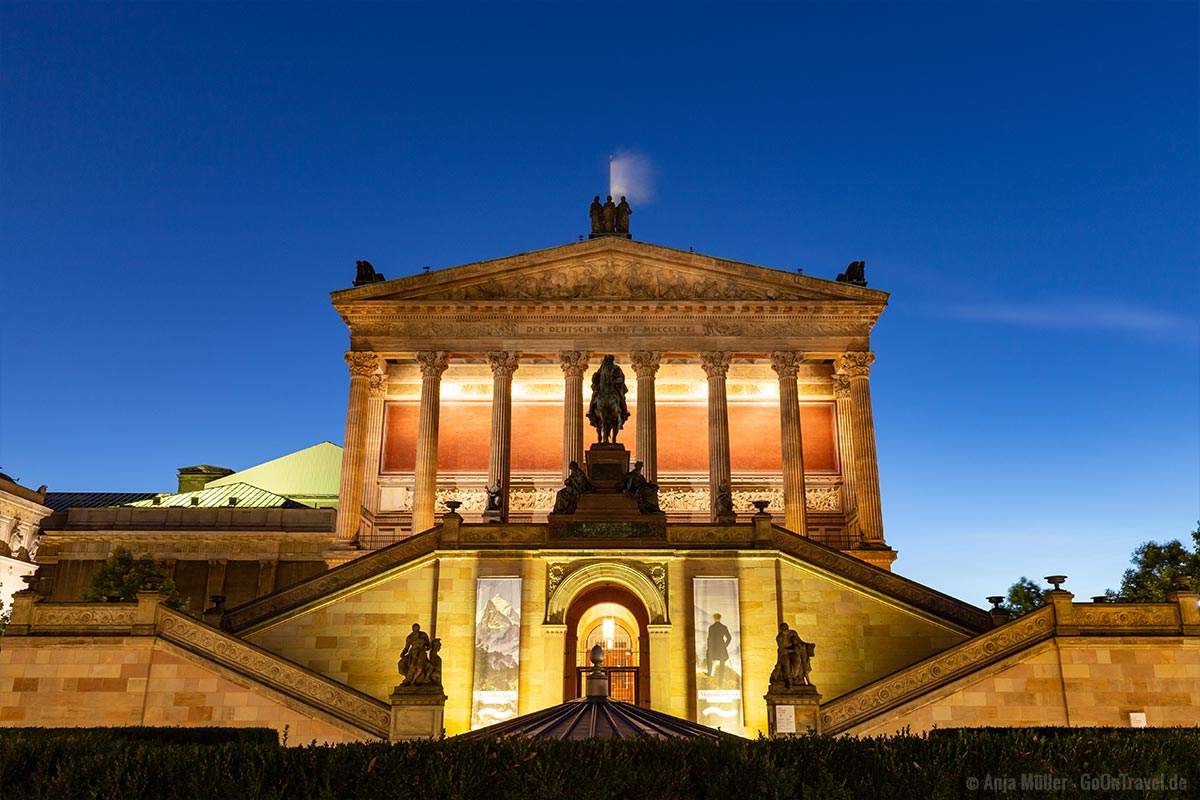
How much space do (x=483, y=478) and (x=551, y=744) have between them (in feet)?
118

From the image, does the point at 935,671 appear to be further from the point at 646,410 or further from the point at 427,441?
the point at 427,441

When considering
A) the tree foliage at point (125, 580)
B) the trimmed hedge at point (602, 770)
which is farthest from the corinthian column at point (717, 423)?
the trimmed hedge at point (602, 770)

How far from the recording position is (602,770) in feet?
34.3

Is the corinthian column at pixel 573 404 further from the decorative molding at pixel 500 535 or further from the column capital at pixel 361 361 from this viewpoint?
the decorative molding at pixel 500 535

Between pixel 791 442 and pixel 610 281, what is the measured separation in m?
10.8

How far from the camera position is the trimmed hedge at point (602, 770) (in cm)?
1045

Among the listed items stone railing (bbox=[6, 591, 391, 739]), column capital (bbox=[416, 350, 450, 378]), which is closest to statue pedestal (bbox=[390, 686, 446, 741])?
stone railing (bbox=[6, 591, 391, 739])

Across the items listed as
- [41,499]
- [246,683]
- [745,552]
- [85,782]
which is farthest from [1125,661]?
[41,499]

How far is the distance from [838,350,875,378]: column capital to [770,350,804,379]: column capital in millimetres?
2180

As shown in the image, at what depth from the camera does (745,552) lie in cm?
2773

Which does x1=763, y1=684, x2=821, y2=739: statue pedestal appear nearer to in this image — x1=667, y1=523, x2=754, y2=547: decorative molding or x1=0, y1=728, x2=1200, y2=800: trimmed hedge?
x1=667, y1=523, x2=754, y2=547: decorative molding

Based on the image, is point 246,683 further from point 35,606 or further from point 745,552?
→ point 745,552

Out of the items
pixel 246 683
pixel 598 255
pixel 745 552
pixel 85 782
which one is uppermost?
pixel 598 255

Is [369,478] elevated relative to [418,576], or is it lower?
elevated
